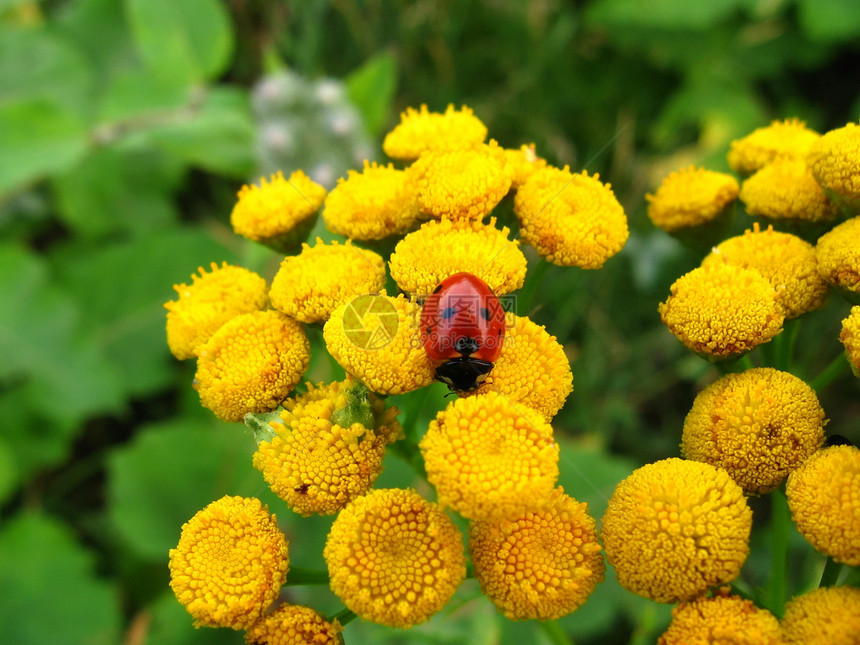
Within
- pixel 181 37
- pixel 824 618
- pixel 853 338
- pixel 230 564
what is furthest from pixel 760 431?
pixel 181 37

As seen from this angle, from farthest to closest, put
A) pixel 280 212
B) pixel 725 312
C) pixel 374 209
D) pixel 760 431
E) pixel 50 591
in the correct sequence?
pixel 50 591 → pixel 280 212 → pixel 374 209 → pixel 725 312 → pixel 760 431

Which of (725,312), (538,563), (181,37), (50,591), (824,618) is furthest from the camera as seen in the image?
(181,37)

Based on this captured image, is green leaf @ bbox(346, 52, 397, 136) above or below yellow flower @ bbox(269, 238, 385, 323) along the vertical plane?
above

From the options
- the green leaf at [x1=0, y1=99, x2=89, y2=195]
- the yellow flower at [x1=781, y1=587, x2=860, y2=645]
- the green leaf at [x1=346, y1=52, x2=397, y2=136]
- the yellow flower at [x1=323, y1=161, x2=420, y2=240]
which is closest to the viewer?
the yellow flower at [x1=781, y1=587, x2=860, y2=645]

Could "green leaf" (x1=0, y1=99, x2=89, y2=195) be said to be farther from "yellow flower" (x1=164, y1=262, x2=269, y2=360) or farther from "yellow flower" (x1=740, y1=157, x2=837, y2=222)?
"yellow flower" (x1=740, y1=157, x2=837, y2=222)

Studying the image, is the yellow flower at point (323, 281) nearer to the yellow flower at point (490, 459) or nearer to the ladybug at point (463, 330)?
the ladybug at point (463, 330)

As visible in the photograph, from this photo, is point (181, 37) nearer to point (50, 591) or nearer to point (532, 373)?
point (50, 591)

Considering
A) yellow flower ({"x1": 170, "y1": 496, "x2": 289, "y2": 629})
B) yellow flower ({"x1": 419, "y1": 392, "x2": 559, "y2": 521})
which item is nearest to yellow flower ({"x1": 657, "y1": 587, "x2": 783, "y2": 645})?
yellow flower ({"x1": 419, "y1": 392, "x2": 559, "y2": 521})
